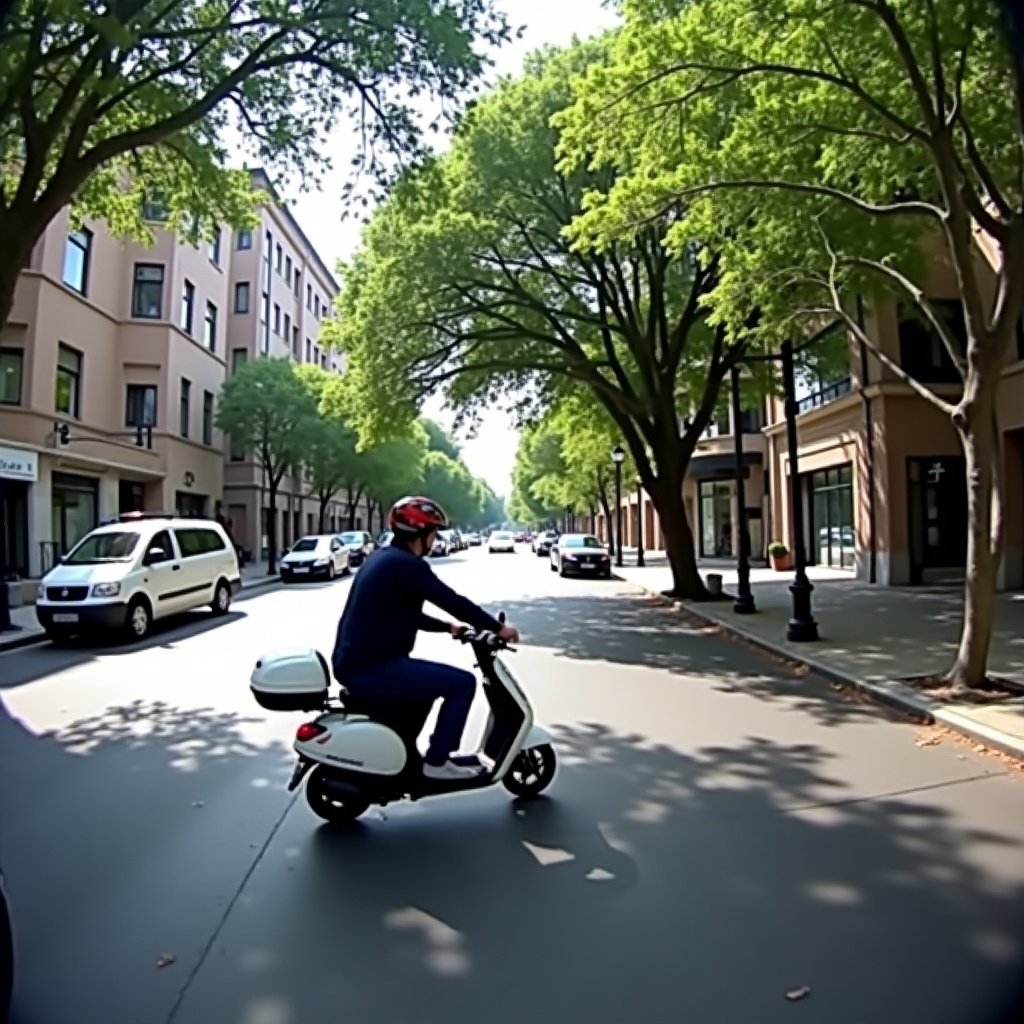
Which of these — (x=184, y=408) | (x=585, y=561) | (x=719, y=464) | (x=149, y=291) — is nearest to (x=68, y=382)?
(x=149, y=291)

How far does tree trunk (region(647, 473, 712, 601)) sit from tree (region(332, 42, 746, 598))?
0.03 meters

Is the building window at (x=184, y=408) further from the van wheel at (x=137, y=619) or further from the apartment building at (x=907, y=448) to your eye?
the apartment building at (x=907, y=448)

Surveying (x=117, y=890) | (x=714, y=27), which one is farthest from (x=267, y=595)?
(x=117, y=890)

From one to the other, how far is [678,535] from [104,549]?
12.0 m

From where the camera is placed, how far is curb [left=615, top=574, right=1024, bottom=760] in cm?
654

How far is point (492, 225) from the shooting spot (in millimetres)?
18922

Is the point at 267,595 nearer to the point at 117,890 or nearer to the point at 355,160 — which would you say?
the point at 355,160

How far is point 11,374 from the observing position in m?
25.0

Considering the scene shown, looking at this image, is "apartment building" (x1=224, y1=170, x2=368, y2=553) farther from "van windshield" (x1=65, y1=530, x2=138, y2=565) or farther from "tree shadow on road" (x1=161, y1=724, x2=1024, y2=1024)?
"tree shadow on road" (x1=161, y1=724, x2=1024, y2=1024)

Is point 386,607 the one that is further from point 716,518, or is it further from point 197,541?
point 716,518

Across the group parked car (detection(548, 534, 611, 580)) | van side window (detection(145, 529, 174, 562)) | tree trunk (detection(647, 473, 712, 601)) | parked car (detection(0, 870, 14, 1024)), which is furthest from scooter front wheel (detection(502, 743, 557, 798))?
parked car (detection(548, 534, 611, 580))

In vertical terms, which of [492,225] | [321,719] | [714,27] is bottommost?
[321,719]

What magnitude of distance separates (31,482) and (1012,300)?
23982 millimetres

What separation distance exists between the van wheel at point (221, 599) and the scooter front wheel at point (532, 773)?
13851 mm
